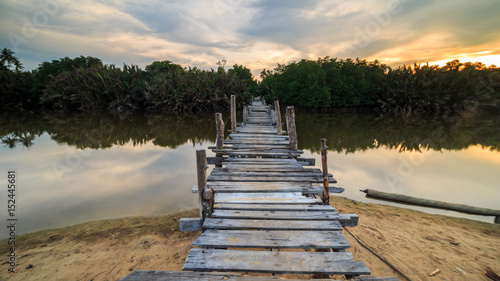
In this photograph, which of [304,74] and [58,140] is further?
[304,74]

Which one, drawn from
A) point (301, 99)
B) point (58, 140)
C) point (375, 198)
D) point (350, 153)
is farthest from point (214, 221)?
point (301, 99)

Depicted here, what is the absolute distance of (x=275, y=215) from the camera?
146 inches

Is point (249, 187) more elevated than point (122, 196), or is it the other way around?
point (249, 187)

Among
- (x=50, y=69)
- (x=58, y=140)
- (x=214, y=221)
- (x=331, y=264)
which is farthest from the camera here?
(x=50, y=69)

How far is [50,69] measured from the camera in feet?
129

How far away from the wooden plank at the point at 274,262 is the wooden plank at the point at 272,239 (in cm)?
14

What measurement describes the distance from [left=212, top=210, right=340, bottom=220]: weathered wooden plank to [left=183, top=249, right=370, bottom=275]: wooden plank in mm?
813

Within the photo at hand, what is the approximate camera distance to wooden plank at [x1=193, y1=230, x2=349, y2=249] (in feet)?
9.80

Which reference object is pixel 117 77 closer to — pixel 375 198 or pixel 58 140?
pixel 58 140

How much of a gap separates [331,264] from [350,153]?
11.2 meters

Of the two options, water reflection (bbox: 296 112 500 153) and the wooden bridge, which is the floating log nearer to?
the wooden bridge

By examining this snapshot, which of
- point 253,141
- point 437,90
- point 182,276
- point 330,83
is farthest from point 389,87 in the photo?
point 182,276

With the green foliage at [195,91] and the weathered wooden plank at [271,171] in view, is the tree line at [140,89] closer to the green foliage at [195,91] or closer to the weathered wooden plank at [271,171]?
the green foliage at [195,91]

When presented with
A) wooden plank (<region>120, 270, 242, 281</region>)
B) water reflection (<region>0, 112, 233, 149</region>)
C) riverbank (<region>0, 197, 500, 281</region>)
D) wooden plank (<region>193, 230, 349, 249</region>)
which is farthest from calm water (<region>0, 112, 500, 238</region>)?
wooden plank (<region>120, 270, 242, 281</region>)
